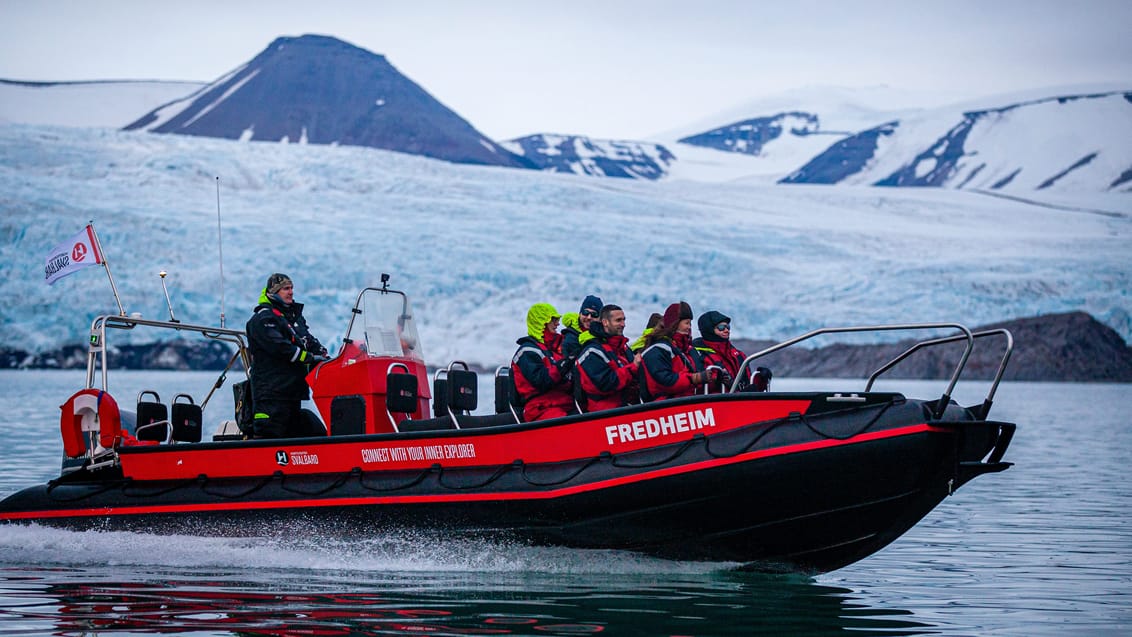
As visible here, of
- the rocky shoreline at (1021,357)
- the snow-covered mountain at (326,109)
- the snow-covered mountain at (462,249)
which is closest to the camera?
the snow-covered mountain at (462,249)

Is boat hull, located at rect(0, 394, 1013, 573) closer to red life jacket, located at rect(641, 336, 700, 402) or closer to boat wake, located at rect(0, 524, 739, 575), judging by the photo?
boat wake, located at rect(0, 524, 739, 575)

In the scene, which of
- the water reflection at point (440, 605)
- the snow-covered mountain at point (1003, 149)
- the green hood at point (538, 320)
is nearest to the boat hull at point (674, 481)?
the water reflection at point (440, 605)

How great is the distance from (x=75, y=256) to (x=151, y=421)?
1.20 metres

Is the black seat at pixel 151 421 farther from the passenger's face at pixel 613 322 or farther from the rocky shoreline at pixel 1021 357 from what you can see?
the rocky shoreline at pixel 1021 357

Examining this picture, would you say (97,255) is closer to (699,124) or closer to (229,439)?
(229,439)

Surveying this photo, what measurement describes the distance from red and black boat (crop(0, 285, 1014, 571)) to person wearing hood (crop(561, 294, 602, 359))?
62 cm

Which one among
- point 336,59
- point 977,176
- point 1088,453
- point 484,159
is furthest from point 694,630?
point 336,59

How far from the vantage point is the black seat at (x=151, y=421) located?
29.5ft

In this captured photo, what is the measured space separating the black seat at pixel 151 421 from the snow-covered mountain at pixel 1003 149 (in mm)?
59158

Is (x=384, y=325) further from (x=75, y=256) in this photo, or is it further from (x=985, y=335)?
(x=985, y=335)

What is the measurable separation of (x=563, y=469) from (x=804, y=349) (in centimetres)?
3095

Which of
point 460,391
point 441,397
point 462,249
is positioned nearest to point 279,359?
point 441,397

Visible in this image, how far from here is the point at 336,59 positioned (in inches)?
3620

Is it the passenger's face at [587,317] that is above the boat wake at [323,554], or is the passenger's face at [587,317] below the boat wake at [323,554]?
above
